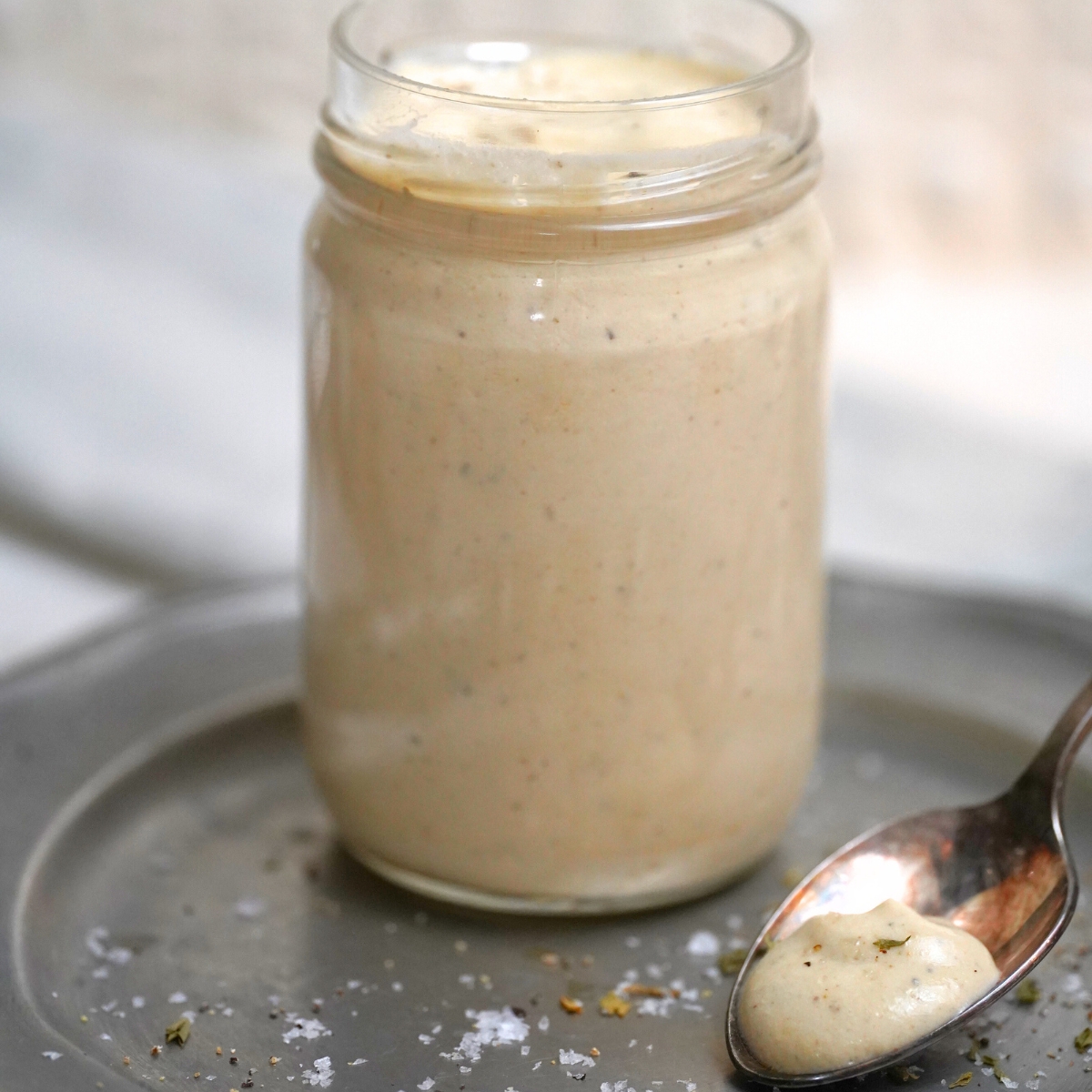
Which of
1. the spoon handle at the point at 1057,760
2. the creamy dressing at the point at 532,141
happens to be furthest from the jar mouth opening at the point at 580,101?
the spoon handle at the point at 1057,760

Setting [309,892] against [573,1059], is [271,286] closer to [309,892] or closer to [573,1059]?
[309,892]

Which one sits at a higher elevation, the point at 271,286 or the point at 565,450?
the point at 565,450

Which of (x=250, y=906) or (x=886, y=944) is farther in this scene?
(x=250, y=906)

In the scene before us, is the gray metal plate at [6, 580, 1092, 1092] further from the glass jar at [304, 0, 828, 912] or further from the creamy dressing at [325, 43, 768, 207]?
the creamy dressing at [325, 43, 768, 207]

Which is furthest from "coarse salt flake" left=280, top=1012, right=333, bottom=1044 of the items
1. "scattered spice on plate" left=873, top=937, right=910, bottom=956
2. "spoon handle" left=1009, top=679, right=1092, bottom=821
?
"spoon handle" left=1009, top=679, right=1092, bottom=821

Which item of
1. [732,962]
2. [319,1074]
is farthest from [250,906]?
[732,962]
